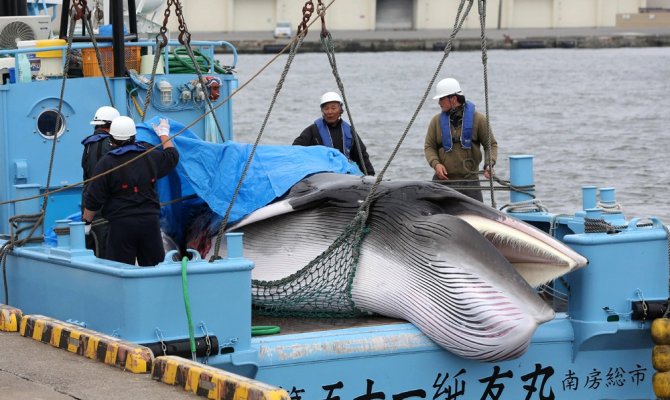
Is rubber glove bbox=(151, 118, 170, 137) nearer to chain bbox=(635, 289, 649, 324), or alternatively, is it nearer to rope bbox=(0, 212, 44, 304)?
rope bbox=(0, 212, 44, 304)

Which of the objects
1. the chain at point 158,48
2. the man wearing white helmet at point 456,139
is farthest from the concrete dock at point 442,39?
the chain at point 158,48

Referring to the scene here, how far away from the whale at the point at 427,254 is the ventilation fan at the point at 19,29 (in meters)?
3.71

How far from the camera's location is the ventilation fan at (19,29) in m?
12.9

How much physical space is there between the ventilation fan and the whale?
12.2 ft

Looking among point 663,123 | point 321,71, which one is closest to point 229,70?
point 663,123

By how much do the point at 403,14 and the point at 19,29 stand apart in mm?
97264

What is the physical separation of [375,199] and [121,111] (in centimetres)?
312

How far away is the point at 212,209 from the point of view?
398 inches

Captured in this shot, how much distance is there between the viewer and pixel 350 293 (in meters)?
9.45

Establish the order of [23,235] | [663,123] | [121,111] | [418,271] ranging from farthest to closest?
[663,123] < [121,111] < [23,235] < [418,271]

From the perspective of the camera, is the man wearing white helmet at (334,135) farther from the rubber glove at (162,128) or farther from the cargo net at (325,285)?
the cargo net at (325,285)

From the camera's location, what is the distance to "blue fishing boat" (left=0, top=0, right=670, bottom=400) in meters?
8.40

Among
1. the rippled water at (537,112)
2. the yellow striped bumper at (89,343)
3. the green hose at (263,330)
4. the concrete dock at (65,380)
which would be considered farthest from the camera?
the rippled water at (537,112)

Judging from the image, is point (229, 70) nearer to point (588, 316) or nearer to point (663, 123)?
point (588, 316)
